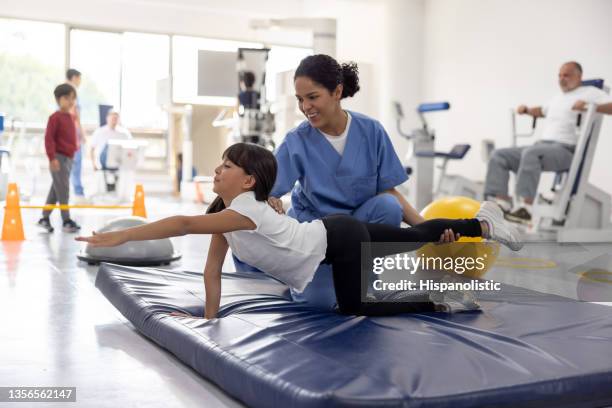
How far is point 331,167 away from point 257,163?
1.98ft

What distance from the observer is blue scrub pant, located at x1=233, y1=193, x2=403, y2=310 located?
2326 millimetres

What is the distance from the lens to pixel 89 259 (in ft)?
11.9

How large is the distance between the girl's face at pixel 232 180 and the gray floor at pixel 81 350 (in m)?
0.50

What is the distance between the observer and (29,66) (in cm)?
1077

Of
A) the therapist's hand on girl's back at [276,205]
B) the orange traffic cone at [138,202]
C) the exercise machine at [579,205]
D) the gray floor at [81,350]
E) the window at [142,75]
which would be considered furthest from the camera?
the window at [142,75]

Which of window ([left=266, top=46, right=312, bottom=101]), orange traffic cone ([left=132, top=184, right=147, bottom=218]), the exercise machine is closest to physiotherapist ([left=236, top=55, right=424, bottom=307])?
the exercise machine

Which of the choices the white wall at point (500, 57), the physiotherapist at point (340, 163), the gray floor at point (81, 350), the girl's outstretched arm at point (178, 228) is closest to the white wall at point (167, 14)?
the white wall at point (500, 57)

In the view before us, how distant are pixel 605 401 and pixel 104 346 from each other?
4.46ft

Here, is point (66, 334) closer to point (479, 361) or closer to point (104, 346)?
point (104, 346)

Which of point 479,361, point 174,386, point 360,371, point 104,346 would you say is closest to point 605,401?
point 479,361

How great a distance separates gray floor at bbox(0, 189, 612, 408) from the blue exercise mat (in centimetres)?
8

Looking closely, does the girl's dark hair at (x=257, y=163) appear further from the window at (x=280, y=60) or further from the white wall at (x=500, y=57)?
the window at (x=280, y=60)

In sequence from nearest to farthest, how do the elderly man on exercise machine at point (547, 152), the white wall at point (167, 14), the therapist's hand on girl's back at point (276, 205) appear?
1. the therapist's hand on girl's back at point (276, 205)
2. the elderly man on exercise machine at point (547, 152)
3. the white wall at point (167, 14)

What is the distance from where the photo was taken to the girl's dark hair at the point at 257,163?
204 centimetres
